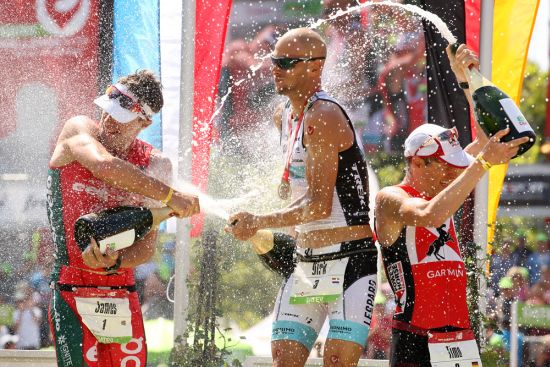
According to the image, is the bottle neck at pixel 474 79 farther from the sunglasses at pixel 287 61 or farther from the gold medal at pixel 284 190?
the gold medal at pixel 284 190

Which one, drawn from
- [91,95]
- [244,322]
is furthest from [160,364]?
[91,95]

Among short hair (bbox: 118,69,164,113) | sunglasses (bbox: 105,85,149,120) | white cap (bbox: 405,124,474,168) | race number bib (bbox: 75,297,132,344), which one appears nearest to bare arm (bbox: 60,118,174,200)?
sunglasses (bbox: 105,85,149,120)

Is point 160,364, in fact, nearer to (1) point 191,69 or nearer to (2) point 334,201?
(1) point 191,69

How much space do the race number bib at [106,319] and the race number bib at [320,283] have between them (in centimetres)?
103

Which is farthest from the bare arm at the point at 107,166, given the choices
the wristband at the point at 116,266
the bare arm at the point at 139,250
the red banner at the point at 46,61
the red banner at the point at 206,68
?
the red banner at the point at 46,61

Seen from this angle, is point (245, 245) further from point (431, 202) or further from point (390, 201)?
point (431, 202)

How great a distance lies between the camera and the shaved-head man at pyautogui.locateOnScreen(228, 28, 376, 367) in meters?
4.80

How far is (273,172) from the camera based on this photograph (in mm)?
8273

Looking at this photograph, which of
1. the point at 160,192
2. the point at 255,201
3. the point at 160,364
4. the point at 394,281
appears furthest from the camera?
the point at 160,364

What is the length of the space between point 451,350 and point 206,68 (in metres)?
4.36

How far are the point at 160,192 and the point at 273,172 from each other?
3.12 m

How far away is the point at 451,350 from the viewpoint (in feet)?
14.9

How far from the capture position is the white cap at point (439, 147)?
477cm

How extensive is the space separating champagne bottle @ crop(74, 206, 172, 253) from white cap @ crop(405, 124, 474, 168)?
→ 1.41 metres
